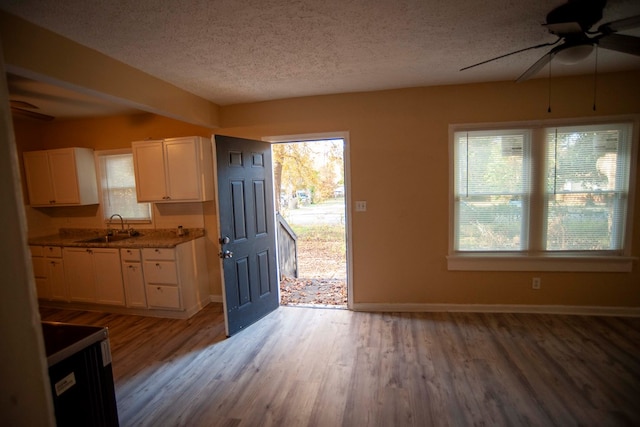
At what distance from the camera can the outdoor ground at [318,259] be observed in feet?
14.0

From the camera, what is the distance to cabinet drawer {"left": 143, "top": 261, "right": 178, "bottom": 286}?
11.1 feet

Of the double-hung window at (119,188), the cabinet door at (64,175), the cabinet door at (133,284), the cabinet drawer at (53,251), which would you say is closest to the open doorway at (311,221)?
the cabinet door at (133,284)

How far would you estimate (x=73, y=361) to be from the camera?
1.18m

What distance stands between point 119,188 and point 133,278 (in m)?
1.37

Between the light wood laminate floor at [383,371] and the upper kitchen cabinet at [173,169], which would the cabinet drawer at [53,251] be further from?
the light wood laminate floor at [383,371]

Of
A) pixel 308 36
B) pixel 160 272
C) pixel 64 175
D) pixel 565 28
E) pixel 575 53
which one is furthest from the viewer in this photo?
pixel 64 175

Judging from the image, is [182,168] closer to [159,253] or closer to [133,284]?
[159,253]

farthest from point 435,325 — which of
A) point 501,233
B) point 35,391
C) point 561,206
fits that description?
point 35,391

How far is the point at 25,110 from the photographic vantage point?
129 inches

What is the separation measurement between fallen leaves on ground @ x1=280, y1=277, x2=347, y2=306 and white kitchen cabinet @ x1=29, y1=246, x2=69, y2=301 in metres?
2.76

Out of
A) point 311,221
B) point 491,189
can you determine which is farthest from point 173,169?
point 311,221

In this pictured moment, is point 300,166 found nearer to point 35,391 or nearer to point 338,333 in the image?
point 338,333

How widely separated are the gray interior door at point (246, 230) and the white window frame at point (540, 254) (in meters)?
2.09

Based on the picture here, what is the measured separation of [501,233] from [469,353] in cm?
139
